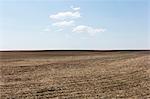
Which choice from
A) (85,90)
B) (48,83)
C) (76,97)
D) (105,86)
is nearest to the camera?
(76,97)

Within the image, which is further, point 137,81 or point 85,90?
point 137,81

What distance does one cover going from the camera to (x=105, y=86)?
53.8 ft

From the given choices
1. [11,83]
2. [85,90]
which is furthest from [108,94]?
[11,83]

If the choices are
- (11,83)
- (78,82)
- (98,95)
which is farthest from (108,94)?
(11,83)

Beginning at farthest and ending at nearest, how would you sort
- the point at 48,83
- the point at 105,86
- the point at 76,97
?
the point at 48,83 → the point at 105,86 → the point at 76,97

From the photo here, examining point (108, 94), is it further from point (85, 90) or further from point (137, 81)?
point (137, 81)

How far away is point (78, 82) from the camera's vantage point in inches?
705

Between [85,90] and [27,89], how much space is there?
3381mm

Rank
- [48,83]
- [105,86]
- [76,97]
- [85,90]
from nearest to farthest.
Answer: [76,97], [85,90], [105,86], [48,83]

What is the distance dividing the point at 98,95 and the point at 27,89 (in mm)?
4377

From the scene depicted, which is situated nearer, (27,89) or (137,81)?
(27,89)

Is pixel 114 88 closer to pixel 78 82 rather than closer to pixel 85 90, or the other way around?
pixel 85 90

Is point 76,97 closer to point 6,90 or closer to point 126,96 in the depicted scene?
point 126,96

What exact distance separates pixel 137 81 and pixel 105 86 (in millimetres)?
2957
